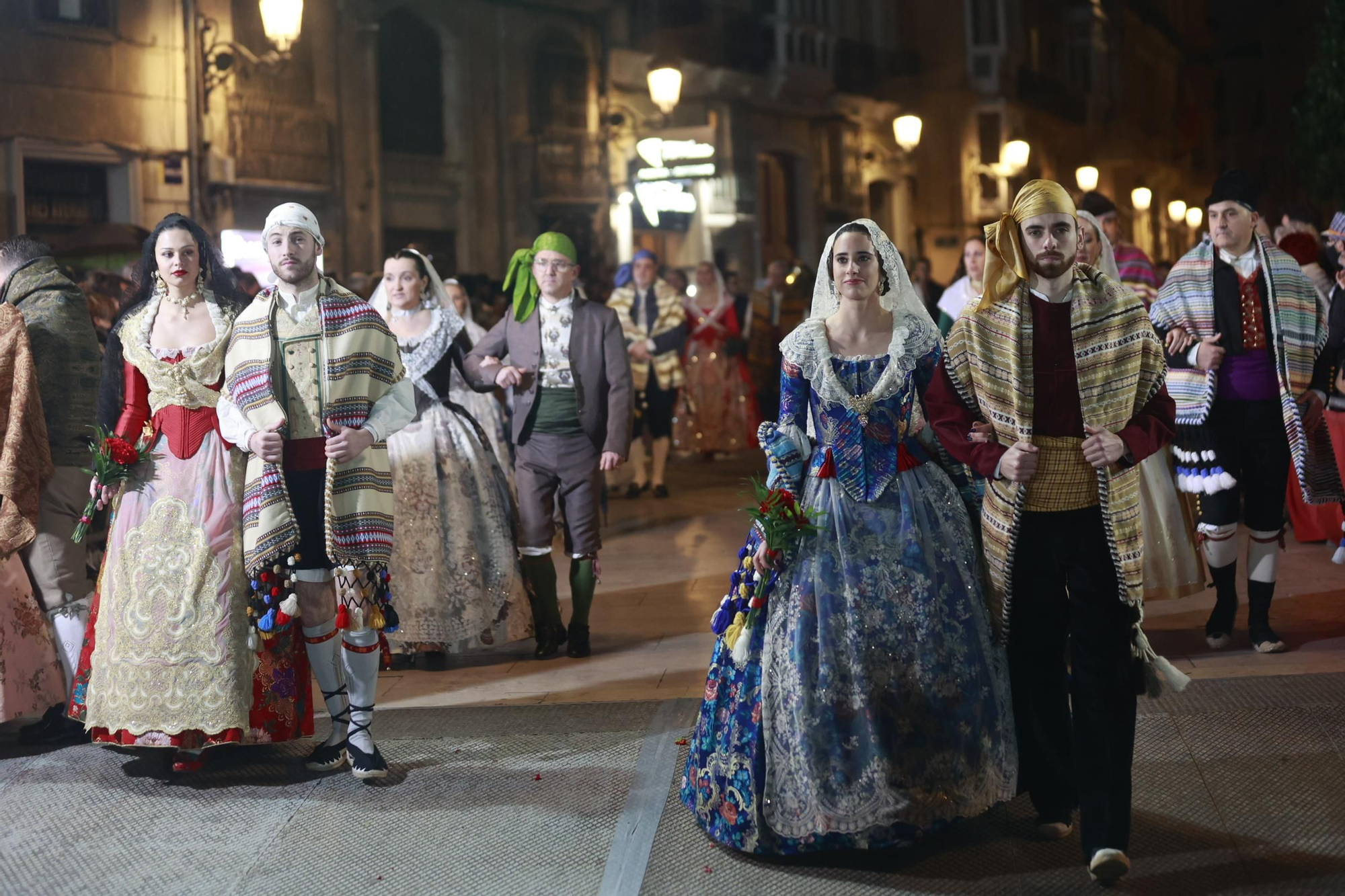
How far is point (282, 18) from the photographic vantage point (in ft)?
39.2

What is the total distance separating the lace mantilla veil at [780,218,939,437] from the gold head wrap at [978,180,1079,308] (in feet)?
0.92

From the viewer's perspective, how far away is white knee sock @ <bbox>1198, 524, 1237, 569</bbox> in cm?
615

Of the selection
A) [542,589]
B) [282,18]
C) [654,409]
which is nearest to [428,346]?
[542,589]

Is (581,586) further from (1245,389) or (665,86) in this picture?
(665,86)

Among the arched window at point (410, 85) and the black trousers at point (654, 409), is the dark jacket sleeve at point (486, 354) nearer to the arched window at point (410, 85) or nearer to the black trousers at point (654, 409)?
the black trousers at point (654, 409)

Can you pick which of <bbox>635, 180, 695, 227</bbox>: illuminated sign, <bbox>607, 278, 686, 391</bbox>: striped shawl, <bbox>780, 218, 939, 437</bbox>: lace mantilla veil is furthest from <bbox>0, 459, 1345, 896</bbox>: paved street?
<bbox>635, 180, 695, 227</bbox>: illuminated sign

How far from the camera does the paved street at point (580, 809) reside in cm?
387

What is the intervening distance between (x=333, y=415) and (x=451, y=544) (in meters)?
1.88

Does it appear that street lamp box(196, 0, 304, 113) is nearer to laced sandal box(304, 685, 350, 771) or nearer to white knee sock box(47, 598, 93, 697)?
white knee sock box(47, 598, 93, 697)

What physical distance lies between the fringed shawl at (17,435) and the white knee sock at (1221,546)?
4.69 m

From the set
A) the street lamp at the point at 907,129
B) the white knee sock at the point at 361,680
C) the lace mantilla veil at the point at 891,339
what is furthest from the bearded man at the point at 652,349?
the street lamp at the point at 907,129

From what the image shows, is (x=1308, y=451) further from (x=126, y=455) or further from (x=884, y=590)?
(x=126, y=455)

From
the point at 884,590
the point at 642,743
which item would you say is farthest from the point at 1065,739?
the point at 642,743

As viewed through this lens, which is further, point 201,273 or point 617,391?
point 617,391
